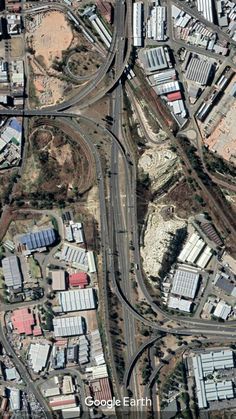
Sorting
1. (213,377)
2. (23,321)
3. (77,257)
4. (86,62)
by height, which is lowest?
(213,377)

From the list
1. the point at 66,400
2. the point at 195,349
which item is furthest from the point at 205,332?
the point at 66,400

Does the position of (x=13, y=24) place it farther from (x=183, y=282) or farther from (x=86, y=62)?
(x=183, y=282)

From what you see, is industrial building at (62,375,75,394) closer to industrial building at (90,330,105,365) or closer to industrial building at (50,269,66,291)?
industrial building at (90,330,105,365)

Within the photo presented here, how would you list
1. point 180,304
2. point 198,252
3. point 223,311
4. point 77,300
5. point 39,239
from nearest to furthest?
point 223,311 → point 180,304 → point 198,252 → point 77,300 → point 39,239

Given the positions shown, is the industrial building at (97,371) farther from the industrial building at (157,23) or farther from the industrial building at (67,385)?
the industrial building at (157,23)

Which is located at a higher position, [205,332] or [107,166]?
[107,166]

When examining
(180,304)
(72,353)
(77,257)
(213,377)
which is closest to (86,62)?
(77,257)

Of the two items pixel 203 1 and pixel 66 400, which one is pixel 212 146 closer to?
pixel 203 1
